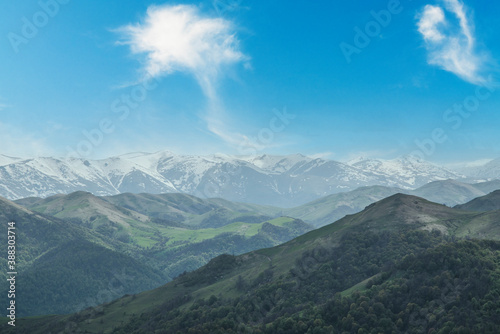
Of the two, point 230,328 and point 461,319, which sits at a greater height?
point 230,328

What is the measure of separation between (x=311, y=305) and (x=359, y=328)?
144 ft

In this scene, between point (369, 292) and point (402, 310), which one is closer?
point (402, 310)

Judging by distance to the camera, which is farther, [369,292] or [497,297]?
[369,292]

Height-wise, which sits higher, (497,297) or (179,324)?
(179,324)

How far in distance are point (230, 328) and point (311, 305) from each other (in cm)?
3993

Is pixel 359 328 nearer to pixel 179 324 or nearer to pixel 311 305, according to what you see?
pixel 311 305

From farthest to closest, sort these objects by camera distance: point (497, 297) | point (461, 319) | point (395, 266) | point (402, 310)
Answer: point (395, 266)
point (402, 310)
point (497, 297)
point (461, 319)

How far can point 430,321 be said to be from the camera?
13062 centimetres

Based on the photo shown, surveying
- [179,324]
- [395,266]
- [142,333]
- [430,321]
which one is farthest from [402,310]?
[142,333]

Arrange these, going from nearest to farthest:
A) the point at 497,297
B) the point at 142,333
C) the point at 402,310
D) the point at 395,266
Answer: the point at 497,297 < the point at 402,310 < the point at 395,266 < the point at 142,333

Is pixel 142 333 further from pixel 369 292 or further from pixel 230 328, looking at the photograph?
pixel 369 292

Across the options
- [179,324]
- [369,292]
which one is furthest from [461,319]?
[179,324]

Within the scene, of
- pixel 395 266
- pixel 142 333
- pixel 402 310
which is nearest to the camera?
pixel 402 310

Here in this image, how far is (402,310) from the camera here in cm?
14388
